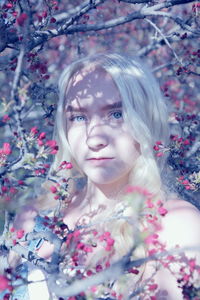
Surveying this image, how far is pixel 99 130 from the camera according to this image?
2445mm

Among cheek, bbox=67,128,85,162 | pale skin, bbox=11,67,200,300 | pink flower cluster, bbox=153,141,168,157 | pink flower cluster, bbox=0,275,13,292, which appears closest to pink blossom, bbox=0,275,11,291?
pink flower cluster, bbox=0,275,13,292

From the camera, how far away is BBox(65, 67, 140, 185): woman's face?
242 centimetres

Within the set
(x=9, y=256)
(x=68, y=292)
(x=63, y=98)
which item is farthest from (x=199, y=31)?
(x=9, y=256)

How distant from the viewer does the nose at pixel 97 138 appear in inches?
93.5

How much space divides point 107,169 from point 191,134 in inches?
48.6

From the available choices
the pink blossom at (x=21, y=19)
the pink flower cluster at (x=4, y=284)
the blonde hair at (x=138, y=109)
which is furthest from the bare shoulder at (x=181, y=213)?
the pink blossom at (x=21, y=19)

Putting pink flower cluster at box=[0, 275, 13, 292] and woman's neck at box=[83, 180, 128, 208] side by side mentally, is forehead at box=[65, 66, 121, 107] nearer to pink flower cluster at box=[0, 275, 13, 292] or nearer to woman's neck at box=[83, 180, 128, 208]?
woman's neck at box=[83, 180, 128, 208]

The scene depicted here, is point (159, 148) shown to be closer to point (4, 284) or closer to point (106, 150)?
point (106, 150)

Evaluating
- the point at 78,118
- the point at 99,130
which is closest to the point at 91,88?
the point at 78,118

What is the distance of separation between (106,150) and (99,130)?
145mm

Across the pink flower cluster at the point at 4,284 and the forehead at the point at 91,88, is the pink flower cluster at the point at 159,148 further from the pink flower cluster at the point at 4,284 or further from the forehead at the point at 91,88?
the pink flower cluster at the point at 4,284

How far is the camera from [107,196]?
108 inches

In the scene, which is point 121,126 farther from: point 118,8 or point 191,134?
point 118,8

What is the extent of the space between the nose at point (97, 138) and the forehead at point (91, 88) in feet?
0.60
